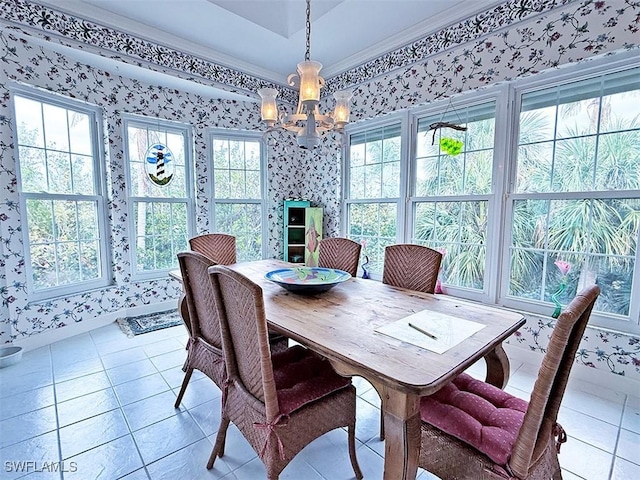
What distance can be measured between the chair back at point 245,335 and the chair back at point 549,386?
0.82 m

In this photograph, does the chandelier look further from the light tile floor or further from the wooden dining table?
the light tile floor

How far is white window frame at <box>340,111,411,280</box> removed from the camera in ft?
10.7

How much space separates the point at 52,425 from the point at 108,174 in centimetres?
240

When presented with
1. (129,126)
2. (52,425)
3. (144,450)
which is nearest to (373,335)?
(144,450)

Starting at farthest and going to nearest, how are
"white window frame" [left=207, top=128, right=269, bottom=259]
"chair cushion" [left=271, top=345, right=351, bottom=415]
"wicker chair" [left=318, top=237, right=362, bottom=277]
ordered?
"white window frame" [left=207, top=128, right=269, bottom=259]
"wicker chair" [left=318, top=237, right=362, bottom=277]
"chair cushion" [left=271, top=345, right=351, bottom=415]

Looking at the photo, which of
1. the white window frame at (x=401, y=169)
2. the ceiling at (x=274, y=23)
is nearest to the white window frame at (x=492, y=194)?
the white window frame at (x=401, y=169)

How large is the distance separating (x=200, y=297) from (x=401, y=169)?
2.49 m

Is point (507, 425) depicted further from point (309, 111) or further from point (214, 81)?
point (214, 81)

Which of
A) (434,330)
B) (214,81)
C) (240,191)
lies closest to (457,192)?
(434,330)

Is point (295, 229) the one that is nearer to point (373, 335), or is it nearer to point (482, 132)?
point (482, 132)

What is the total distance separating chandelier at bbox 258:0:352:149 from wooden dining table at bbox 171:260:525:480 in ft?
3.38

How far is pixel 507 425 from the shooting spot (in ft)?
3.65

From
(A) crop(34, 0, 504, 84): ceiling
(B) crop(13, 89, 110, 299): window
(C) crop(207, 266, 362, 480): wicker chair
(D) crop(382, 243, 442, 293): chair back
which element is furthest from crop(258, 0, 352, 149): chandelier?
(B) crop(13, 89, 110, 299): window

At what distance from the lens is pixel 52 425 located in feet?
5.81
